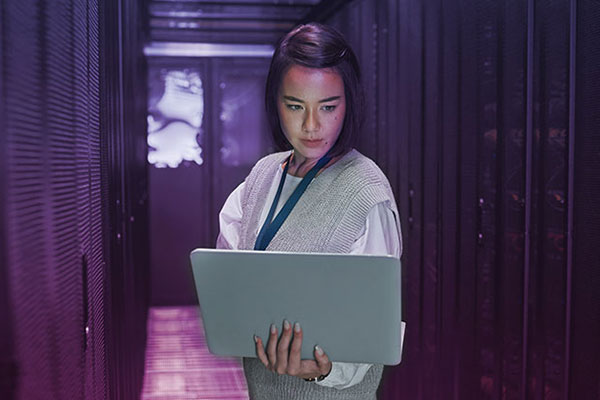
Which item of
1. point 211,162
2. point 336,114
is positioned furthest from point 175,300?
point 336,114

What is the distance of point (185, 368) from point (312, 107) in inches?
153

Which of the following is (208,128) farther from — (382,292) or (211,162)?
(382,292)

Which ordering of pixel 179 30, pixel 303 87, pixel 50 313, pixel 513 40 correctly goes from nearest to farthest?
pixel 50 313, pixel 303 87, pixel 513 40, pixel 179 30

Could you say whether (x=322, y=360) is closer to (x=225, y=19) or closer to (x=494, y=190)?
(x=494, y=190)

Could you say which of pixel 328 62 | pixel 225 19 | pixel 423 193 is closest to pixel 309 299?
pixel 328 62

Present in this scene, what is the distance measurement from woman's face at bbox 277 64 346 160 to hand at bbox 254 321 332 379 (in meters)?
0.41

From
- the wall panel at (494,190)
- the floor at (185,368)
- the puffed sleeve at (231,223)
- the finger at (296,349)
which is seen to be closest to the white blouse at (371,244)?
the finger at (296,349)

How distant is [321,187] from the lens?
1.39m

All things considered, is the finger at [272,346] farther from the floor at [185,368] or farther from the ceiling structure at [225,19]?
the ceiling structure at [225,19]

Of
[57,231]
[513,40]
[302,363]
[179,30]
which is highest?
[179,30]

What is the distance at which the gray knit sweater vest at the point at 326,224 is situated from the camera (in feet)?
4.29

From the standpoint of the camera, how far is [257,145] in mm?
7195

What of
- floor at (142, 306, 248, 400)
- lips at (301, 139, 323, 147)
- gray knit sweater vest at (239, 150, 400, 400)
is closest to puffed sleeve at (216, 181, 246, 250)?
gray knit sweater vest at (239, 150, 400, 400)

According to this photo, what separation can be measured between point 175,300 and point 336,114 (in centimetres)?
613
